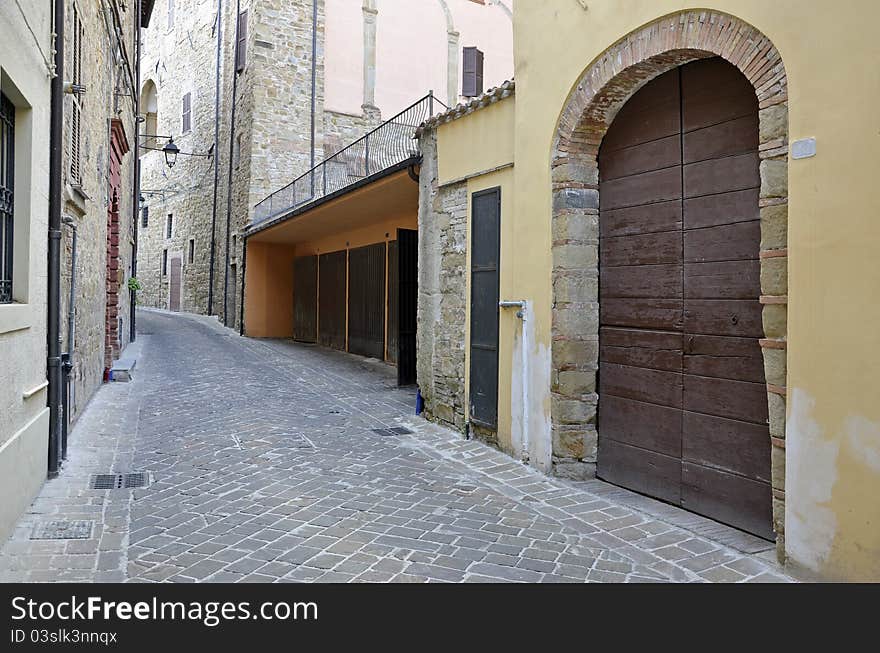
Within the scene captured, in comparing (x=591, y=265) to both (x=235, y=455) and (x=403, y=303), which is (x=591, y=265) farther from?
(x=403, y=303)

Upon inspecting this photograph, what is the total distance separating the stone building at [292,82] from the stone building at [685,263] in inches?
555

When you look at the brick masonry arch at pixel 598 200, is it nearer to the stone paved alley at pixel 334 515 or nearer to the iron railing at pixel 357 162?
the stone paved alley at pixel 334 515

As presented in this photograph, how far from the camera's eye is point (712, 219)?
4.47 m

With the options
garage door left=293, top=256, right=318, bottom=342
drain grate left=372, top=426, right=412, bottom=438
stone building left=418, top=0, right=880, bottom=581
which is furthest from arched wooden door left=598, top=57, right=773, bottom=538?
garage door left=293, top=256, right=318, bottom=342

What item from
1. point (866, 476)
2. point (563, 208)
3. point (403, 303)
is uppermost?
point (563, 208)

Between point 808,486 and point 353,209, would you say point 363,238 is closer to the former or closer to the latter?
point 353,209

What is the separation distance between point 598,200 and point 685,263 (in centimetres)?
112

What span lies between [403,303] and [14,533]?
6778 millimetres

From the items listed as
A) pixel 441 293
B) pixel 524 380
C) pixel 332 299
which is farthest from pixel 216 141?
pixel 524 380

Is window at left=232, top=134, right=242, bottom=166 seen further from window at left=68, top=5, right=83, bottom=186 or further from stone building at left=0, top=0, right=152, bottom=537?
window at left=68, top=5, right=83, bottom=186

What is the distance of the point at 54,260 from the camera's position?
16.9 feet

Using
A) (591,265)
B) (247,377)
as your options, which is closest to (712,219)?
(591,265)

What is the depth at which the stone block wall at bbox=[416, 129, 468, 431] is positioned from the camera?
7.13 meters

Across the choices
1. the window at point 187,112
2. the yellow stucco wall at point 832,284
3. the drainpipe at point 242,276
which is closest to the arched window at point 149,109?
the window at point 187,112
